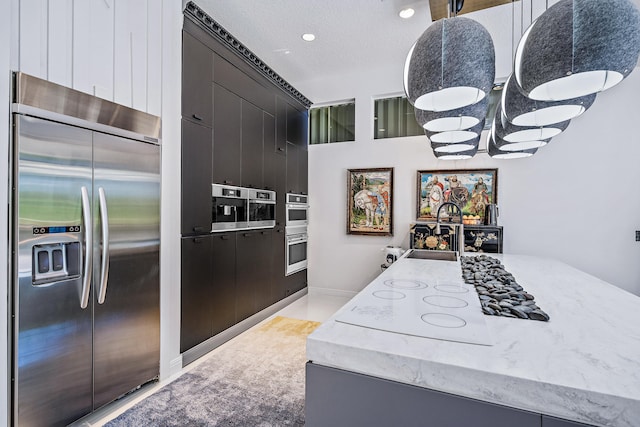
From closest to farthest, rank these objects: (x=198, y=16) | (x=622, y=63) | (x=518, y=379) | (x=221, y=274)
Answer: (x=518, y=379) → (x=622, y=63) → (x=198, y=16) → (x=221, y=274)

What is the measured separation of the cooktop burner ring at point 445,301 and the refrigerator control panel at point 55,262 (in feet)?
5.94

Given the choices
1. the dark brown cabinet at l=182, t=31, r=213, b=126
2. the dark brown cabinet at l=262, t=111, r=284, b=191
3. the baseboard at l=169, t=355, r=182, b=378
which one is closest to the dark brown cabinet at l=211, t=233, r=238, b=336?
the baseboard at l=169, t=355, r=182, b=378

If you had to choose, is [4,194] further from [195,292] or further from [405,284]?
[405,284]

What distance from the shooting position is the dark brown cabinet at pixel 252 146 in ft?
10.4

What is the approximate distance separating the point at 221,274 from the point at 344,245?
211cm

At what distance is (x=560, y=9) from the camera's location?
954 mm

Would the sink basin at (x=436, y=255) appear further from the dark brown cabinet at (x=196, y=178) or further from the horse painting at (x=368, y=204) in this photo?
the dark brown cabinet at (x=196, y=178)

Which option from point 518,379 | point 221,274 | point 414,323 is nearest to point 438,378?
point 518,379

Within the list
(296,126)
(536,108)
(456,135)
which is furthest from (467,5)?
(296,126)

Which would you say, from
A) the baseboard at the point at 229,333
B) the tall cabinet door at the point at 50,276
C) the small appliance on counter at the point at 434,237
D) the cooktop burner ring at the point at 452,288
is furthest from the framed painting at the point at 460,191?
the tall cabinet door at the point at 50,276

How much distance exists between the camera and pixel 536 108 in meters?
1.34

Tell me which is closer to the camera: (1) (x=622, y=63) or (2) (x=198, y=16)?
(1) (x=622, y=63)

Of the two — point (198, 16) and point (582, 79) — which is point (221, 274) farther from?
point (582, 79)

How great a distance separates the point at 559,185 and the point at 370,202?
2.17 meters
